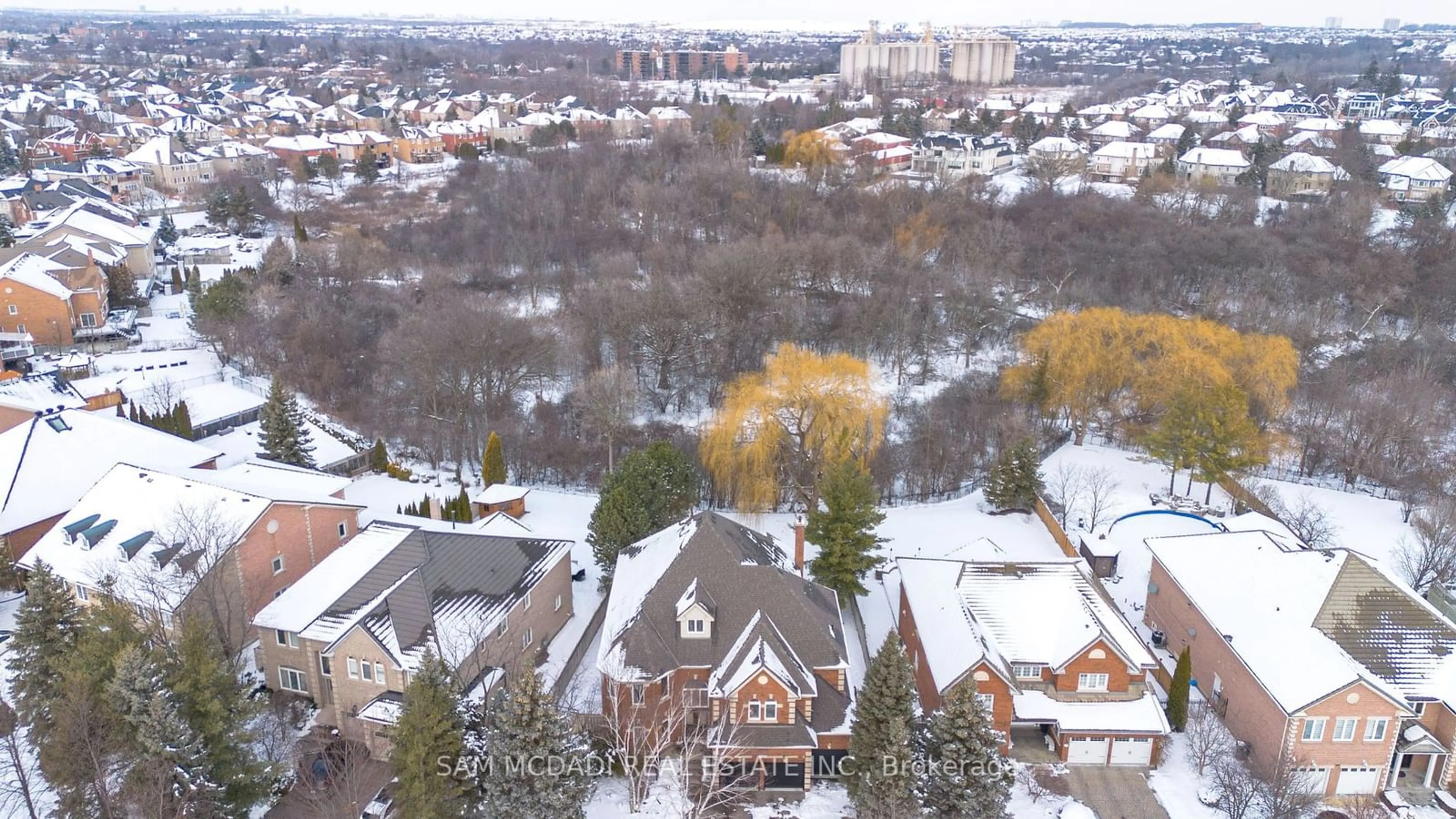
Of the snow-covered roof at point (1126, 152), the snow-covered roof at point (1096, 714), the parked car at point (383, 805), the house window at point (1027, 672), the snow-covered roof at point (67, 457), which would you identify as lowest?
the parked car at point (383, 805)

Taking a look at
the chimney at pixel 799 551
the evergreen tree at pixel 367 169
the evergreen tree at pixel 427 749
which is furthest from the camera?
the evergreen tree at pixel 367 169

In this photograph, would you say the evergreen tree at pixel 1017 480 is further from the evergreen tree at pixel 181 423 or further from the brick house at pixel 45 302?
the brick house at pixel 45 302

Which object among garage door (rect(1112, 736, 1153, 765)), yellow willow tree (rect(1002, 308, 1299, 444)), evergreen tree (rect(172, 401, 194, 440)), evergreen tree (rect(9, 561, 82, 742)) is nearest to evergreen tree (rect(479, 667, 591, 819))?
evergreen tree (rect(9, 561, 82, 742))

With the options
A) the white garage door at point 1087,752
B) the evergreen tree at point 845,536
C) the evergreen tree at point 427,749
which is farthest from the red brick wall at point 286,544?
the white garage door at point 1087,752

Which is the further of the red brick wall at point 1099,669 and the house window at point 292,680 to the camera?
the house window at point 292,680

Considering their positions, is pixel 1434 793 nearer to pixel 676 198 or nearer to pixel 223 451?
pixel 223 451

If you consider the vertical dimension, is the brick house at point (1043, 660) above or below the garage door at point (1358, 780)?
above

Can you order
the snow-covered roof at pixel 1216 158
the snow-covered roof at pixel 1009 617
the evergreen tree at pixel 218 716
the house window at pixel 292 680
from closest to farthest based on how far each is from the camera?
the evergreen tree at pixel 218 716, the snow-covered roof at pixel 1009 617, the house window at pixel 292 680, the snow-covered roof at pixel 1216 158
